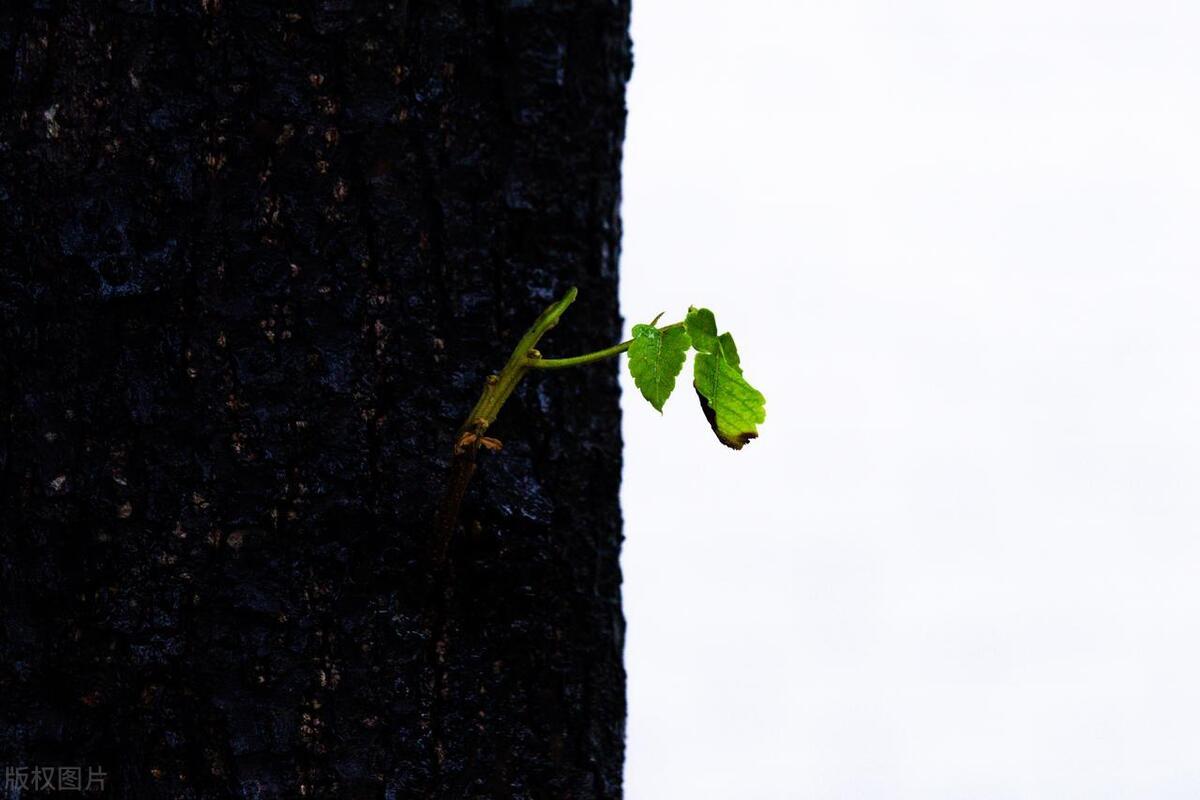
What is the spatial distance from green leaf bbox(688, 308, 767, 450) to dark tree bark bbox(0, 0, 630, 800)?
207 millimetres

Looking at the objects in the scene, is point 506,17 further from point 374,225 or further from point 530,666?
point 530,666

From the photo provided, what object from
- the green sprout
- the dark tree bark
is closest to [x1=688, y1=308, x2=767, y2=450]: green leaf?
the green sprout

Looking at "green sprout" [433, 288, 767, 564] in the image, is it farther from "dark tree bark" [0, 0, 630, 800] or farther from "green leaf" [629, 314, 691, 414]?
"dark tree bark" [0, 0, 630, 800]

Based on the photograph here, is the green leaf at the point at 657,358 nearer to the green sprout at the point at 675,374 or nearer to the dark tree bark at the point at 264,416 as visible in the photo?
the green sprout at the point at 675,374

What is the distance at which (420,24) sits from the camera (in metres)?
1.00

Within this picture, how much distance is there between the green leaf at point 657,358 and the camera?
0.83 m

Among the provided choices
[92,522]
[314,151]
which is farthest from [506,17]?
[92,522]

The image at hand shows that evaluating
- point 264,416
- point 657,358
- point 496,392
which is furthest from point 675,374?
point 264,416

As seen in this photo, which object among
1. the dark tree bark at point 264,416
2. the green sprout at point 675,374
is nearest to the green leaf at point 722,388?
the green sprout at point 675,374

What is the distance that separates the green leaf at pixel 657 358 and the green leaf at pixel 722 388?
0.04 ft

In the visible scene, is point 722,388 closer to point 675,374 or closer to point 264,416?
point 675,374

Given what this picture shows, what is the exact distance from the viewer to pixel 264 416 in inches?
36.9

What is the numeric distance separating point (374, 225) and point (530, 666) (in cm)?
34

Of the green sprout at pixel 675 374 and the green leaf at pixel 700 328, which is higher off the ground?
the green leaf at pixel 700 328
